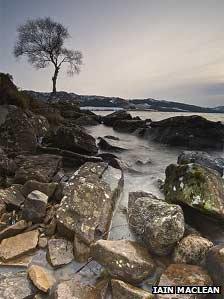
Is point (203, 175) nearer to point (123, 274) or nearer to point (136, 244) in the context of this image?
point (136, 244)

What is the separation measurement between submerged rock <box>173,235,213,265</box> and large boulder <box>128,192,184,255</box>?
0.12 m

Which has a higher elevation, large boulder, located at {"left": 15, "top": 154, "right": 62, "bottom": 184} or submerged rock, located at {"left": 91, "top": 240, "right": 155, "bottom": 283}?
large boulder, located at {"left": 15, "top": 154, "right": 62, "bottom": 184}

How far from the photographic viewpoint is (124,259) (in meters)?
4.11

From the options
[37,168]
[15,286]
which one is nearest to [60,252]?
[15,286]

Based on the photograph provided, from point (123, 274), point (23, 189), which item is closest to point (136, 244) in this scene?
point (123, 274)

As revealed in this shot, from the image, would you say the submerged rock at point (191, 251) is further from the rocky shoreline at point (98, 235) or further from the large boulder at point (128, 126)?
the large boulder at point (128, 126)

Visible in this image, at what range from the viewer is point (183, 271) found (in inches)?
161

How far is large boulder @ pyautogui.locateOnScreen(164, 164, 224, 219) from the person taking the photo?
5465 millimetres

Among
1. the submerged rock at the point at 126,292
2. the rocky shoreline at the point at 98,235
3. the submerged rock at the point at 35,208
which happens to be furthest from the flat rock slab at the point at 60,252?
the submerged rock at the point at 126,292

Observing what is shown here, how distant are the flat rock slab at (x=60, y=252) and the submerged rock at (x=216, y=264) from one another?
193 cm

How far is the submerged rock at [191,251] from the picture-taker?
430 centimetres

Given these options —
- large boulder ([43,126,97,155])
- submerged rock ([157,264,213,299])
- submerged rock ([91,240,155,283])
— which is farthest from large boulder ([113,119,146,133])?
submerged rock ([157,264,213,299])

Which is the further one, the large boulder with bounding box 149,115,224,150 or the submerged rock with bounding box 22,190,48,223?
the large boulder with bounding box 149,115,224,150

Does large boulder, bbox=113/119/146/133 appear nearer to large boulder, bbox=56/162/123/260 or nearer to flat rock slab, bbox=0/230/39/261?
large boulder, bbox=56/162/123/260
